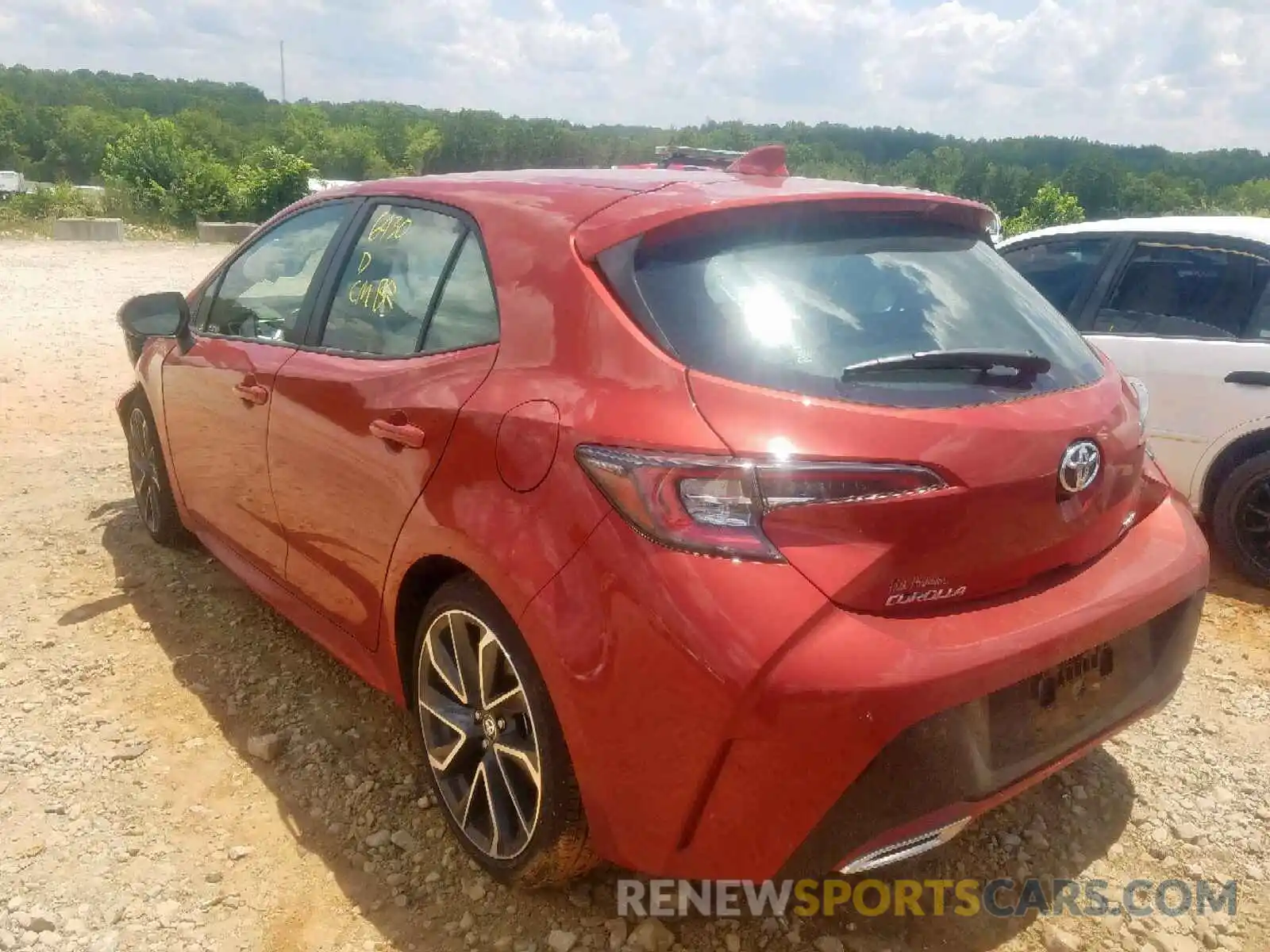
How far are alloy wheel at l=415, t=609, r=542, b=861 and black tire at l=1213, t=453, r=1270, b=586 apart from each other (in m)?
3.51

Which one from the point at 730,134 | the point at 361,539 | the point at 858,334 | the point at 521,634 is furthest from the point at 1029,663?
the point at 730,134

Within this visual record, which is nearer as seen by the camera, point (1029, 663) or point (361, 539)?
point (1029, 663)

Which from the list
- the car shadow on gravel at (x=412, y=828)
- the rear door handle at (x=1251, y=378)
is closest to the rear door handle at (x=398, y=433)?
the car shadow on gravel at (x=412, y=828)

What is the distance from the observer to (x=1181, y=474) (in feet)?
14.8

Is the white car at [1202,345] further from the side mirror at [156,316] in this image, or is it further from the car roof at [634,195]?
the side mirror at [156,316]

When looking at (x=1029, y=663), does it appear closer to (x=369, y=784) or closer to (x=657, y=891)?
(x=657, y=891)

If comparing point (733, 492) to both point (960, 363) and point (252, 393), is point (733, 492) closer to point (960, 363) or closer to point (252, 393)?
point (960, 363)

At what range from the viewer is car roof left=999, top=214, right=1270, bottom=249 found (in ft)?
14.6

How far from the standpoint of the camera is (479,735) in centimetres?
246

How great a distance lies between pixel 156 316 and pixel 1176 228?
4.32m

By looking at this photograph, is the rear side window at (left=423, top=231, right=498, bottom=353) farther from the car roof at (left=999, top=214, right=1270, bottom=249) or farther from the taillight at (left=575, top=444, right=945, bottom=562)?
the car roof at (left=999, top=214, right=1270, bottom=249)

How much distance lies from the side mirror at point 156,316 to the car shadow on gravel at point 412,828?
1103 mm

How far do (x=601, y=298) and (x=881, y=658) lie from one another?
921 millimetres

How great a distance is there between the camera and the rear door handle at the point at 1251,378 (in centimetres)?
421
